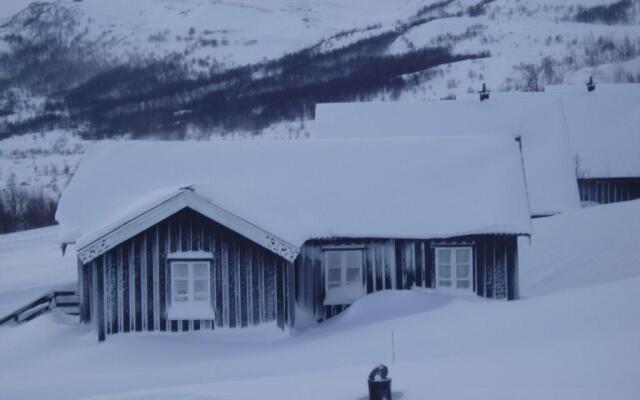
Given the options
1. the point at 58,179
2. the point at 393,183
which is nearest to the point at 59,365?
the point at 393,183

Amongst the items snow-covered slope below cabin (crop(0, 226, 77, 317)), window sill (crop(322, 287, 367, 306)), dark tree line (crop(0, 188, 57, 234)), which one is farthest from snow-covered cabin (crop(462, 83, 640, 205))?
dark tree line (crop(0, 188, 57, 234))

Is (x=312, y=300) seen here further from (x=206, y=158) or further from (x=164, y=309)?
(x=206, y=158)

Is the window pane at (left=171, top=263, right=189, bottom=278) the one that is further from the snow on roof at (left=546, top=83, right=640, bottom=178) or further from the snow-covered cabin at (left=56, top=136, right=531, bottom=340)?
the snow on roof at (left=546, top=83, right=640, bottom=178)

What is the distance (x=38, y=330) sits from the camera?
561 inches

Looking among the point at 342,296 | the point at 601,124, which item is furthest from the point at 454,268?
the point at 601,124

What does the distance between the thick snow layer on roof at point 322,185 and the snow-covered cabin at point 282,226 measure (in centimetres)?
4

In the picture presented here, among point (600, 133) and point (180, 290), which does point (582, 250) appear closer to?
point (180, 290)

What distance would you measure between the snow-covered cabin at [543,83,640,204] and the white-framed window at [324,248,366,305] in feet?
66.0

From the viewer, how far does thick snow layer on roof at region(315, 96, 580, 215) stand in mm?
28328

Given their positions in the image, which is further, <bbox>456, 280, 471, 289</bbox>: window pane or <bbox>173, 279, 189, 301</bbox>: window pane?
<bbox>456, 280, 471, 289</bbox>: window pane

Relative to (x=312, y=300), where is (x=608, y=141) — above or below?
above

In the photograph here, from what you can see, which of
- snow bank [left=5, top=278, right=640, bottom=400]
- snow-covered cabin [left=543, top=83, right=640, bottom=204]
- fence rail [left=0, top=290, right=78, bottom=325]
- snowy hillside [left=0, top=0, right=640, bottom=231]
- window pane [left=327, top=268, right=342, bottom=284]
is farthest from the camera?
snowy hillside [left=0, top=0, right=640, bottom=231]

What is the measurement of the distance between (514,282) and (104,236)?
7888 millimetres

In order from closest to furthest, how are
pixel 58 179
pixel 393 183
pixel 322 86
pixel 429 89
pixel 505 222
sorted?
pixel 505 222
pixel 393 183
pixel 58 179
pixel 429 89
pixel 322 86
